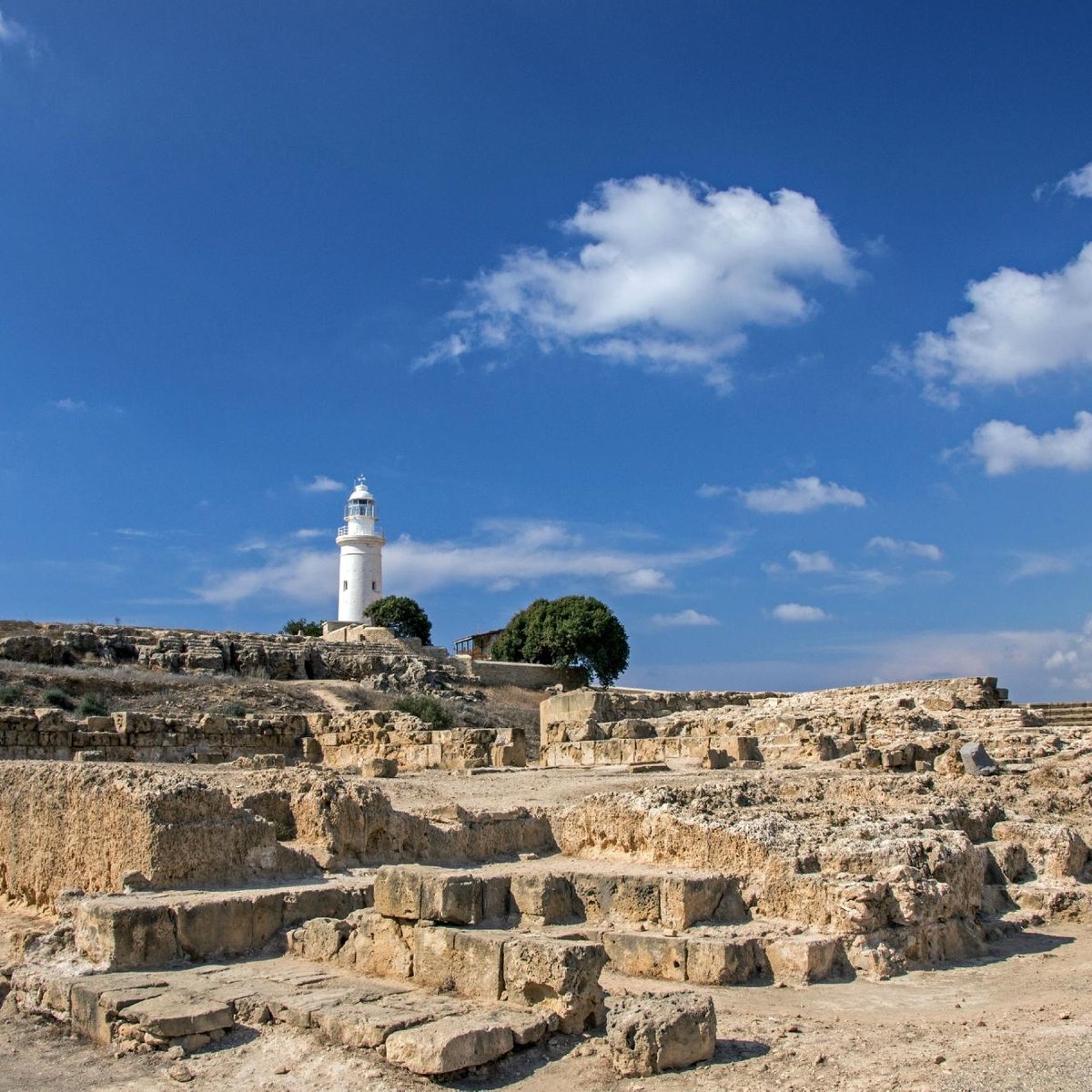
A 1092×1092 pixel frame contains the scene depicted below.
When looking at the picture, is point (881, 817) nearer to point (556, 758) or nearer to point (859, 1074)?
point (859, 1074)

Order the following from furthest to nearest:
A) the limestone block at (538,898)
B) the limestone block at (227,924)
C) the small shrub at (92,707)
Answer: the small shrub at (92,707) → the limestone block at (538,898) → the limestone block at (227,924)

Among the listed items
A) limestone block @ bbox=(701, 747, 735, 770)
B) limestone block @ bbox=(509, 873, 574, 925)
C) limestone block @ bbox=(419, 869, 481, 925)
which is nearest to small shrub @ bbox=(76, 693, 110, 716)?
limestone block @ bbox=(701, 747, 735, 770)

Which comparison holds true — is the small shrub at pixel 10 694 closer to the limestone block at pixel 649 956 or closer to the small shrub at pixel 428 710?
the small shrub at pixel 428 710

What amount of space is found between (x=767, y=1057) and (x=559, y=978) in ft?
3.67

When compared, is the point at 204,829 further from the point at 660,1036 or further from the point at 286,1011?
the point at 660,1036

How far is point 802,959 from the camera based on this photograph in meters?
7.12

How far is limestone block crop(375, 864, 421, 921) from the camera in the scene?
6.79 meters

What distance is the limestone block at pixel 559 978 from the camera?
5805mm

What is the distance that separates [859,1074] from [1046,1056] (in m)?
1.03

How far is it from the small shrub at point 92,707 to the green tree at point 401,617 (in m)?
31.7

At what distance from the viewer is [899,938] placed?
7.60m

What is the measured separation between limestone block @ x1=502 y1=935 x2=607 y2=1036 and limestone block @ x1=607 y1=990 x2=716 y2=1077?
26 centimetres

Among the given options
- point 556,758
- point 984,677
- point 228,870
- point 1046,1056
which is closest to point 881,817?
point 1046,1056

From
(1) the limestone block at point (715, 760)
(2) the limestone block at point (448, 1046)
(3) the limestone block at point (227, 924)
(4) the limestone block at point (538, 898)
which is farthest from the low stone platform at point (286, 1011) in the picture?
(1) the limestone block at point (715, 760)
